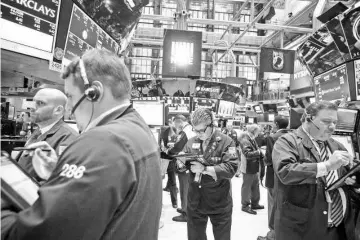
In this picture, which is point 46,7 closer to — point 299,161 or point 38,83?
point 38,83

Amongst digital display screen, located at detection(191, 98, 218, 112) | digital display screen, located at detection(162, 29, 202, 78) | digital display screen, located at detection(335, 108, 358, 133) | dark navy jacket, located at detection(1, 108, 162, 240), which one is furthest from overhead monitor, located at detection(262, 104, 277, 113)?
dark navy jacket, located at detection(1, 108, 162, 240)

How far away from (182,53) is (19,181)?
7.17 m

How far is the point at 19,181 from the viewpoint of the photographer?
2.74 feet

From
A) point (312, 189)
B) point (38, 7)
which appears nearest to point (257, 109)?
point (312, 189)

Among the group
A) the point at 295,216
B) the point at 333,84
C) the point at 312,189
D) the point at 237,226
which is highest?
the point at 333,84

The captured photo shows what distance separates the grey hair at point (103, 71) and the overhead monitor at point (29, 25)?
4.05 ft

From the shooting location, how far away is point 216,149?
305 cm

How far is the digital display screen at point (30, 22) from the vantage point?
2029 millimetres

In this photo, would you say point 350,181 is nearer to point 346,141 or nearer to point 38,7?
point 346,141

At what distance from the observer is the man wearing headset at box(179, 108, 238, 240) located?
2891mm

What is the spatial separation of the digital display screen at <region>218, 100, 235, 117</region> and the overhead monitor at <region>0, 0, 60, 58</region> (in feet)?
34.0

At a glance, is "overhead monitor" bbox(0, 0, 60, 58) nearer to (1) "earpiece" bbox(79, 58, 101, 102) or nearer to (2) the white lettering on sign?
(2) the white lettering on sign

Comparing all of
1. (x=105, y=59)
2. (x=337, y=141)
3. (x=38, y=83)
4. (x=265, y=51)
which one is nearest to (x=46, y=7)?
(x=38, y=83)

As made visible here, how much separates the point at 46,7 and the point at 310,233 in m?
2.89
